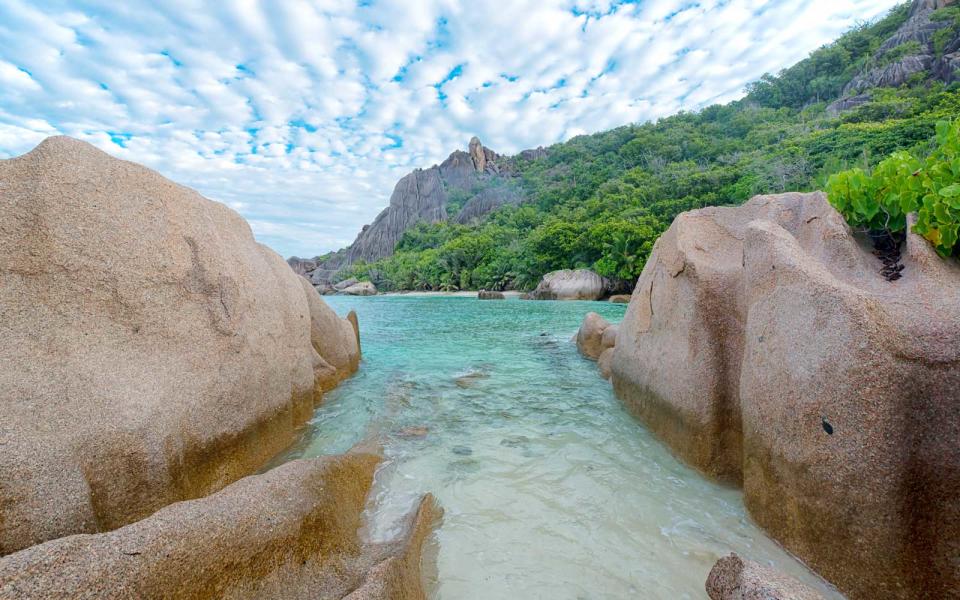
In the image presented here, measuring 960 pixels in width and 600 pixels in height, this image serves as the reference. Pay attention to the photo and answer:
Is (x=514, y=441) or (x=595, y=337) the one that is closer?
(x=514, y=441)

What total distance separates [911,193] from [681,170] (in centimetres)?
5385

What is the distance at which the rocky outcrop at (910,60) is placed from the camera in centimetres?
4228

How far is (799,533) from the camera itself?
2697mm

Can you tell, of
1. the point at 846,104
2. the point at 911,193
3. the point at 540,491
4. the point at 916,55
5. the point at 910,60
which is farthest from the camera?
the point at 846,104

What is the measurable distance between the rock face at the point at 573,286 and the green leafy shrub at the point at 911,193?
3403 centimetres

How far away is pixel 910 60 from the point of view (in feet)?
147

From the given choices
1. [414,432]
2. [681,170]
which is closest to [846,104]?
[681,170]

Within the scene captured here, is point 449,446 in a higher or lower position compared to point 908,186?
lower

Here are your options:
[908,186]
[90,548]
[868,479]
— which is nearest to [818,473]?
[868,479]

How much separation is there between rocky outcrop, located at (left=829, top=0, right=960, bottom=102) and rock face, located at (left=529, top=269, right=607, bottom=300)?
36.9m

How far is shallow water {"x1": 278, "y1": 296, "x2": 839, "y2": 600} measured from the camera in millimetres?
2705

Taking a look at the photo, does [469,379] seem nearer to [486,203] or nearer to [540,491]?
[540,491]

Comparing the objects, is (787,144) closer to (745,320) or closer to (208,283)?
(745,320)

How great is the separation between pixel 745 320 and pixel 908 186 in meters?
1.57
